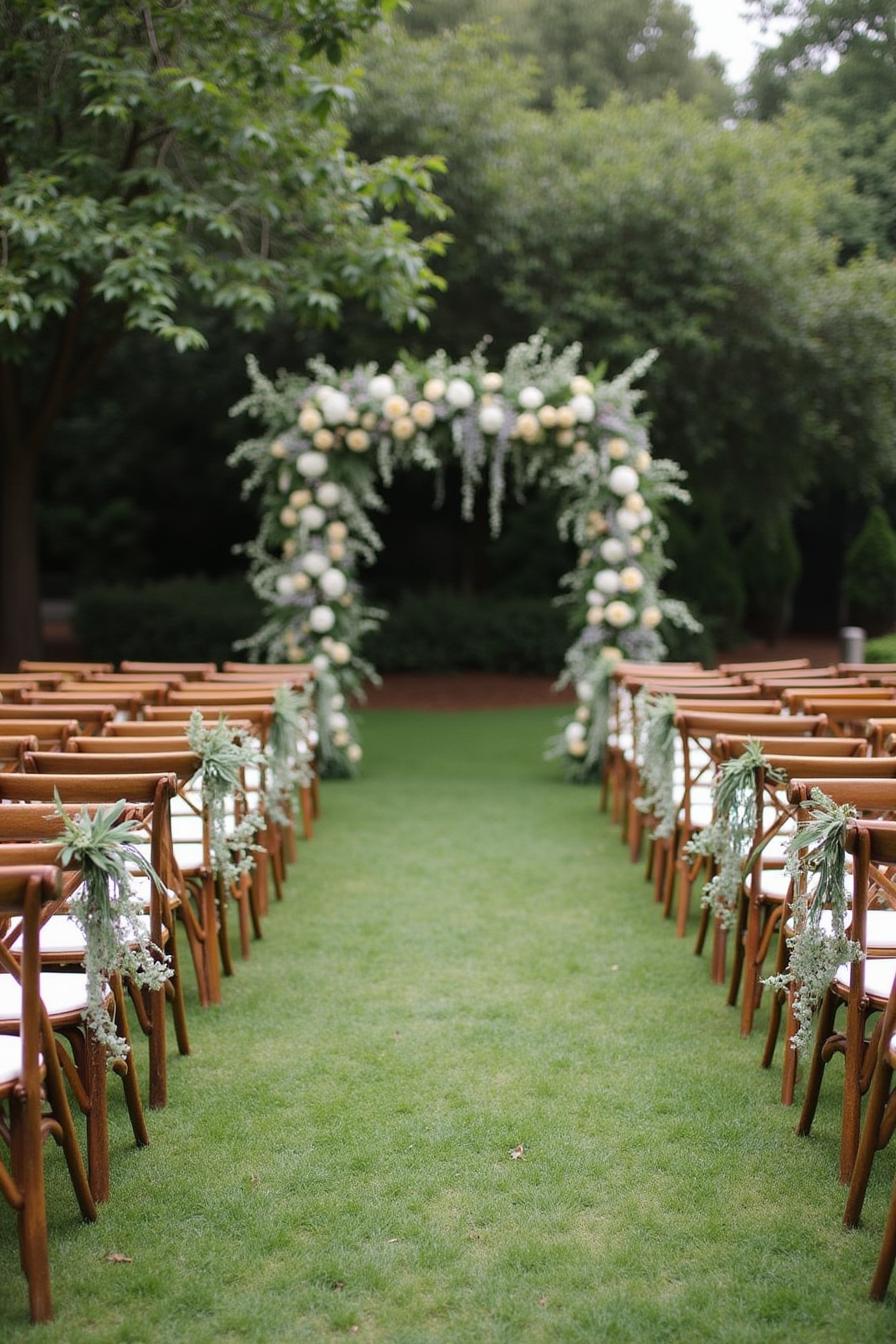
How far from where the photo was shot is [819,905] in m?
3.44

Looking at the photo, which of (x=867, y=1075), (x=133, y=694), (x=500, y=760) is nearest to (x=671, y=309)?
(x=500, y=760)

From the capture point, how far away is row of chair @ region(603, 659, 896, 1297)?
3348 mm

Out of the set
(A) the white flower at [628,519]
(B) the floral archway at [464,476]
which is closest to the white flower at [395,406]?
(B) the floral archway at [464,476]

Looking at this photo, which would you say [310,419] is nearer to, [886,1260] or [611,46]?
[886,1260]

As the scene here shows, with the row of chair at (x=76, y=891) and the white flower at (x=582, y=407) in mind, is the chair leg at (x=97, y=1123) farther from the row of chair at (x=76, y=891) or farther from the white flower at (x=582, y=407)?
the white flower at (x=582, y=407)

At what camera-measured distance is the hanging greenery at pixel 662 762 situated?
626cm

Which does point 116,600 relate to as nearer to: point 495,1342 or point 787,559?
point 787,559

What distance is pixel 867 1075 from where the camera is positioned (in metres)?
3.52

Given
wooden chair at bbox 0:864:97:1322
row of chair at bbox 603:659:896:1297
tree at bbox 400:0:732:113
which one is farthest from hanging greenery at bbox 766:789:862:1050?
tree at bbox 400:0:732:113

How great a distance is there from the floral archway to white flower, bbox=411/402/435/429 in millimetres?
10

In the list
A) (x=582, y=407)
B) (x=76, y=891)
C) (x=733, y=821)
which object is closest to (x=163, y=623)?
→ (x=582, y=407)

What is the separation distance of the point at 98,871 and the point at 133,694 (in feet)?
12.8

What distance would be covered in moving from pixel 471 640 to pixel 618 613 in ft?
28.1

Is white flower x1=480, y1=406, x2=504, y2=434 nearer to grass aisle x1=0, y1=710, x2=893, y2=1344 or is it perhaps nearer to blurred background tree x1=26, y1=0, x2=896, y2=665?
blurred background tree x1=26, y1=0, x2=896, y2=665
